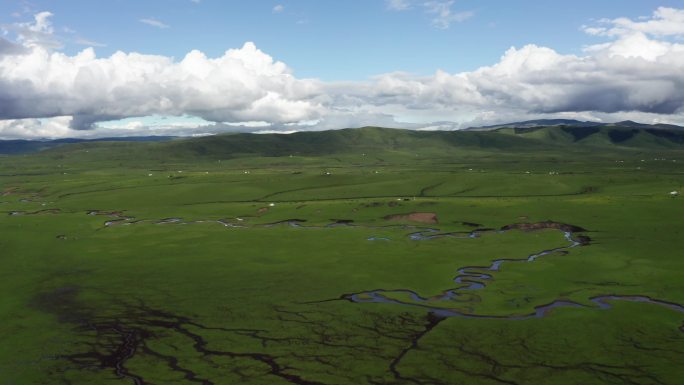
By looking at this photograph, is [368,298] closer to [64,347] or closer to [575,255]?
[64,347]

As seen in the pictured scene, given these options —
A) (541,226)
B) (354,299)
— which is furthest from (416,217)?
(354,299)

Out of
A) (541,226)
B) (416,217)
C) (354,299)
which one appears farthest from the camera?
Answer: (416,217)

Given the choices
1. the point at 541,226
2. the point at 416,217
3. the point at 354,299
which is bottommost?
the point at 354,299

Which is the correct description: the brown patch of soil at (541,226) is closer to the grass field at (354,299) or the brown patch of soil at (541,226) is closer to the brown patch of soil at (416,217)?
the grass field at (354,299)

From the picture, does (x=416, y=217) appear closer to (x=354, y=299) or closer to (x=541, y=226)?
(x=541, y=226)

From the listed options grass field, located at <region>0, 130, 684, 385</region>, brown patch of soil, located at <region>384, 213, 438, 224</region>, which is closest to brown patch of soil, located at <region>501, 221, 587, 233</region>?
grass field, located at <region>0, 130, 684, 385</region>

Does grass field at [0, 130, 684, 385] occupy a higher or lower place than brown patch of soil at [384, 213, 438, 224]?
lower

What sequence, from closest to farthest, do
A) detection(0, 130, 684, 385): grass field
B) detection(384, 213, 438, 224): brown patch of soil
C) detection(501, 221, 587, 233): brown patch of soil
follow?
detection(0, 130, 684, 385): grass field, detection(501, 221, 587, 233): brown patch of soil, detection(384, 213, 438, 224): brown patch of soil

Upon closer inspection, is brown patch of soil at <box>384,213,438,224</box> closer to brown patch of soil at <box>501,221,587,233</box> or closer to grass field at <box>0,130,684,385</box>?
grass field at <box>0,130,684,385</box>

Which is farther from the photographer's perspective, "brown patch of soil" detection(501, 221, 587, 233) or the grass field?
"brown patch of soil" detection(501, 221, 587, 233)
